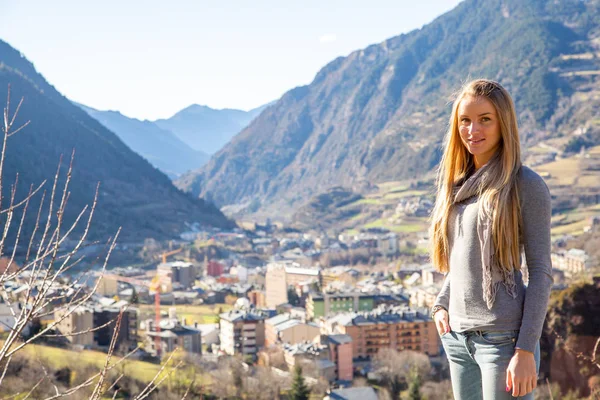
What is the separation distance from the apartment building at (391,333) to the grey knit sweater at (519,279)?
23.2 metres

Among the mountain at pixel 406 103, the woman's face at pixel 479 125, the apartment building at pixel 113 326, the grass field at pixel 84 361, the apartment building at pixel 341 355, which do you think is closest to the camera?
the woman's face at pixel 479 125

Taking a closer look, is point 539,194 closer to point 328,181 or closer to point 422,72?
point 328,181

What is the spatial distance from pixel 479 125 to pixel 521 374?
1.96 feet

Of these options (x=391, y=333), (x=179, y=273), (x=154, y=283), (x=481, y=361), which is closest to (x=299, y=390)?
(x=391, y=333)

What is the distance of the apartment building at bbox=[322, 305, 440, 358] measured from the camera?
24906 millimetres

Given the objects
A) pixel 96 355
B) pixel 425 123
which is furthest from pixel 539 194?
pixel 425 123

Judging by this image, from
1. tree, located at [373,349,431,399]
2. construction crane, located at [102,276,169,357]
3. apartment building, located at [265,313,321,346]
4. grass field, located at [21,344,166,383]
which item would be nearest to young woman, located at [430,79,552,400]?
grass field, located at [21,344,166,383]

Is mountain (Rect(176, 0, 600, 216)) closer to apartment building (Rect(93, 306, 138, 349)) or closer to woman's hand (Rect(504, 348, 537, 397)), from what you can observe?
apartment building (Rect(93, 306, 138, 349))

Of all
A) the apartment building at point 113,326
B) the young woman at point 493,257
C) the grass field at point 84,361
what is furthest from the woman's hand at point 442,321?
the apartment building at point 113,326

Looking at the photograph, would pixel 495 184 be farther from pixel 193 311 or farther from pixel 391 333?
pixel 193 311

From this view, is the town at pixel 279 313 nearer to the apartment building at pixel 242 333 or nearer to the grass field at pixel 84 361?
the apartment building at pixel 242 333

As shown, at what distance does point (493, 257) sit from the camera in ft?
6.08

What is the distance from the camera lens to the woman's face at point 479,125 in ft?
6.33

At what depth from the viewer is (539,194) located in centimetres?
183
